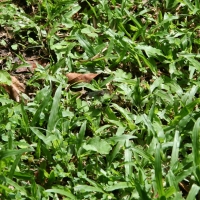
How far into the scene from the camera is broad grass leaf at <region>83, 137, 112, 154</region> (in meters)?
2.72

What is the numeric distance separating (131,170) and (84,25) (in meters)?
1.30

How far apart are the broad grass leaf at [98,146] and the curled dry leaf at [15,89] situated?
0.64m

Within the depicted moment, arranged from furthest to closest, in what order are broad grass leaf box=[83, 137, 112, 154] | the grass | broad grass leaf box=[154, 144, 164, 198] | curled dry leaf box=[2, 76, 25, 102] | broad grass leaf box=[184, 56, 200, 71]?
broad grass leaf box=[184, 56, 200, 71]
curled dry leaf box=[2, 76, 25, 102]
broad grass leaf box=[83, 137, 112, 154]
the grass
broad grass leaf box=[154, 144, 164, 198]

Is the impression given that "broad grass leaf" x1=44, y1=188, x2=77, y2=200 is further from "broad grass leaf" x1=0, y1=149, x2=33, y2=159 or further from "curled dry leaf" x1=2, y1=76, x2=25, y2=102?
"curled dry leaf" x1=2, y1=76, x2=25, y2=102

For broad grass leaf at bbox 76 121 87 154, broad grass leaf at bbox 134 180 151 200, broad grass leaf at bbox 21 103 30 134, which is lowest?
broad grass leaf at bbox 134 180 151 200

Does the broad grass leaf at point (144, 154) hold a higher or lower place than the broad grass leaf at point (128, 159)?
higher

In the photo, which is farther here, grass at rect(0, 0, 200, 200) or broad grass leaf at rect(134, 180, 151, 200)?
grass at rect(0, 0, 200, 200)

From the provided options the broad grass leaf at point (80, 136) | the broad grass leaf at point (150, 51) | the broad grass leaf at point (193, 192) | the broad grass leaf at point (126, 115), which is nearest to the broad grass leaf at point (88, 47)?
the broad grass leaf at point (150, 51)

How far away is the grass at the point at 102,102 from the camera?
2.60 meters

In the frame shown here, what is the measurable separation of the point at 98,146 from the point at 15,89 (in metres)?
0.76

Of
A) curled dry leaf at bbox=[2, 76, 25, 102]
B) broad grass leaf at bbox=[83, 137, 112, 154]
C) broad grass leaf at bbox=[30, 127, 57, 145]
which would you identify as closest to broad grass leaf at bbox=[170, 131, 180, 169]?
broad grass leaf at bbox=[83, 137, 112, 154]

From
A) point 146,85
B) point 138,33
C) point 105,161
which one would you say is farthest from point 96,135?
point 138,33

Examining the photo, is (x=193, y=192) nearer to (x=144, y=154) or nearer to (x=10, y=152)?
(x=144, y=154)

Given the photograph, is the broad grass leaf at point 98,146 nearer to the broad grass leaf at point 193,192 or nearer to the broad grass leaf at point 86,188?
the broad grass leaf at point 86,188
